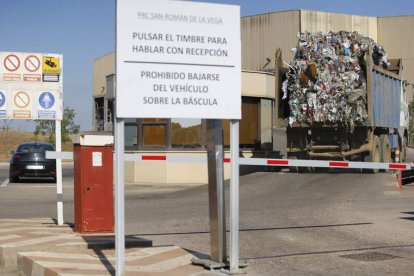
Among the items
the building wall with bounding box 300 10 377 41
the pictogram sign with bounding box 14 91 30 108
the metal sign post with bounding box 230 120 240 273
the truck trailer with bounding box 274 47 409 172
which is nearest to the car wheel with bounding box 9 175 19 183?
the truck trailer with bounding box 274 47 409 172

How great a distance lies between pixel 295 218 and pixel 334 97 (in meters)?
7.39

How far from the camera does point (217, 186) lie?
7.23 metres

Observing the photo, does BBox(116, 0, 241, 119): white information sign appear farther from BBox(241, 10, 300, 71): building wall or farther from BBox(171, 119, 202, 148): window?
BBox(241, 10, 300, 71): building wall

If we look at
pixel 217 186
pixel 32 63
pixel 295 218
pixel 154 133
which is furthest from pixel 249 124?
pixel 217 186

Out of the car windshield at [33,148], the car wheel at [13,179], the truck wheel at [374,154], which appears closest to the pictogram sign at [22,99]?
the truck wheel at [374,154]

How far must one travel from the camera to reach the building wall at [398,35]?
149ft

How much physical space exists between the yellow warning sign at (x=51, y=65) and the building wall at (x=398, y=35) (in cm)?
3781

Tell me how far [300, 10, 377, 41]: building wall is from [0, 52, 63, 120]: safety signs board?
1206 inches

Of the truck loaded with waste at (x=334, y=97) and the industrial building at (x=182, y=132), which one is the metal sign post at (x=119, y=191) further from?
the industrial building at (x=182, y=132)

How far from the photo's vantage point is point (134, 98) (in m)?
6.45

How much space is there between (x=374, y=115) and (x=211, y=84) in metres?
13.8

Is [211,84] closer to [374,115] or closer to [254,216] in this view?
[254,216]

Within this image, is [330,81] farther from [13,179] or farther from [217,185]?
[217,185]

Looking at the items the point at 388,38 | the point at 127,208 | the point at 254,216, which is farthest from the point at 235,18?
the point at 388,38
